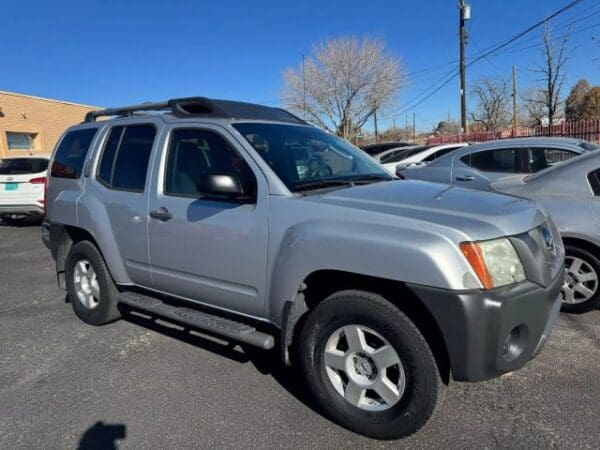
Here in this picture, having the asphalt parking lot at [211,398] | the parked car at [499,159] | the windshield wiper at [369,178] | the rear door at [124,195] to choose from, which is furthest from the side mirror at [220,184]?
the parked car at [499,159]

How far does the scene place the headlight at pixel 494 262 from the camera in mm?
2305

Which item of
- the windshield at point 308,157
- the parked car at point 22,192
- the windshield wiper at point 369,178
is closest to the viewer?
the windshield at point 308,157

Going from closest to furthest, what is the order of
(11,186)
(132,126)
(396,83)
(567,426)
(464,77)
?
(567,426)
(132,126)
(11,186)
(464,77)
(396,83)

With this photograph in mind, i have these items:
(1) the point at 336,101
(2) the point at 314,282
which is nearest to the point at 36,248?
(2) the point at 314,282

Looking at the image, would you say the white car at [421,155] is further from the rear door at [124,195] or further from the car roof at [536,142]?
the rear door at [124,195]

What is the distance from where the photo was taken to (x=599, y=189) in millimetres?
4137

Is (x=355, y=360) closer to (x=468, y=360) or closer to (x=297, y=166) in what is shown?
(x=468, y=360)

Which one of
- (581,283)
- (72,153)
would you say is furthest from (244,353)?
(581,283)

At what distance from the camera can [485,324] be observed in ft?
7.47

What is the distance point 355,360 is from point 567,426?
1.27 m

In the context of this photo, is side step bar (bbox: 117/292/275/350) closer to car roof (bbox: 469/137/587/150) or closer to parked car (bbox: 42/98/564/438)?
parked car (bbox: 42/98/564/438)

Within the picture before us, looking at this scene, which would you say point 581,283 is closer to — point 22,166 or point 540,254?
Result: point 540,254

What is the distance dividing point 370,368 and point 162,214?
74.7 inches

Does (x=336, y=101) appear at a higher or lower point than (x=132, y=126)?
higher
